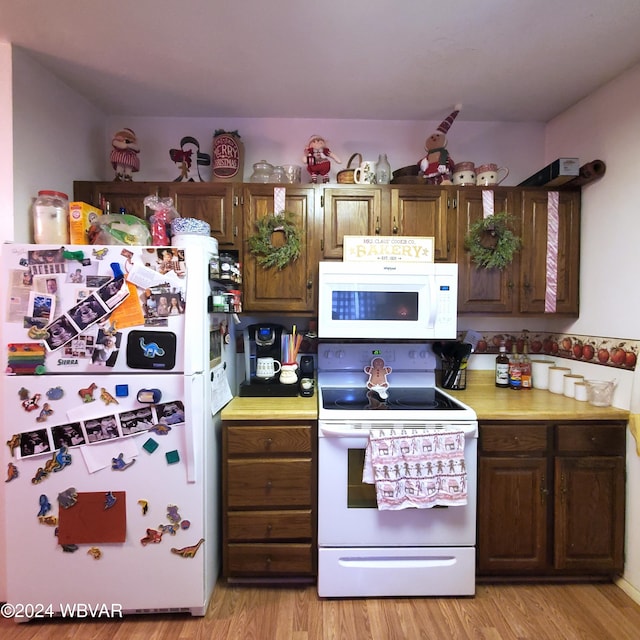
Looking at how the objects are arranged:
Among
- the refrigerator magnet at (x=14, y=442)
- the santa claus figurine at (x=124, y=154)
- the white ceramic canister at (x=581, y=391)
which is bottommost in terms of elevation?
the refrigerator magnet at (x=14, y=442)

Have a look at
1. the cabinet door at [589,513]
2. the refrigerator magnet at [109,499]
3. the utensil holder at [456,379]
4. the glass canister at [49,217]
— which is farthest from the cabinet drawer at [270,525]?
the glass canister at [49,217]

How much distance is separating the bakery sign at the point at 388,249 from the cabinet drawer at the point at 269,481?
1170 mm

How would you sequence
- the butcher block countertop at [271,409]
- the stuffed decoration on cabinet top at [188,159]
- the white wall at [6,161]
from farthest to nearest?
the stuffed decoration on cabinet top at [188,159], the butcher block countertop at [271,409], the white wall at [6,161]

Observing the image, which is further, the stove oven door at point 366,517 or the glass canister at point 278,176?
the glass canister at point 278,176

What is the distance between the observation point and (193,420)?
1537 mm

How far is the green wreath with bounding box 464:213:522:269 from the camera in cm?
205

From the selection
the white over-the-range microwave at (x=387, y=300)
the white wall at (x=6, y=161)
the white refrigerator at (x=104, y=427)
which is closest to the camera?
the white refrigerator at (x=104, y=427)

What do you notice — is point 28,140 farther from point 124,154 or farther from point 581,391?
point 581,391

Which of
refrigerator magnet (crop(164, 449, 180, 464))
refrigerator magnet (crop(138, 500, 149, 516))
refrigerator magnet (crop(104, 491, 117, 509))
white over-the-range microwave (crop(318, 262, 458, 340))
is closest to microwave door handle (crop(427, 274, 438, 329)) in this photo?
white over-the-range microwave (crop(318, 262, 458, 340))

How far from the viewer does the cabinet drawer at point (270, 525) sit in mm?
1739

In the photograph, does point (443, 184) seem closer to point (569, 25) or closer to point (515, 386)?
point (569, 25)

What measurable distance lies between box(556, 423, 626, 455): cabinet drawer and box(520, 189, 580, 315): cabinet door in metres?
0.71

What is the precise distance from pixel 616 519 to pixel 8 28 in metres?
3.73

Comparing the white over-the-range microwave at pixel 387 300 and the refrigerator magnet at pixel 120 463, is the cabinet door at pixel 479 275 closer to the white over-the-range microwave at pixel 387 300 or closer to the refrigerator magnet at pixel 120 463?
the white over-the-range microwave at pixel 387 300
